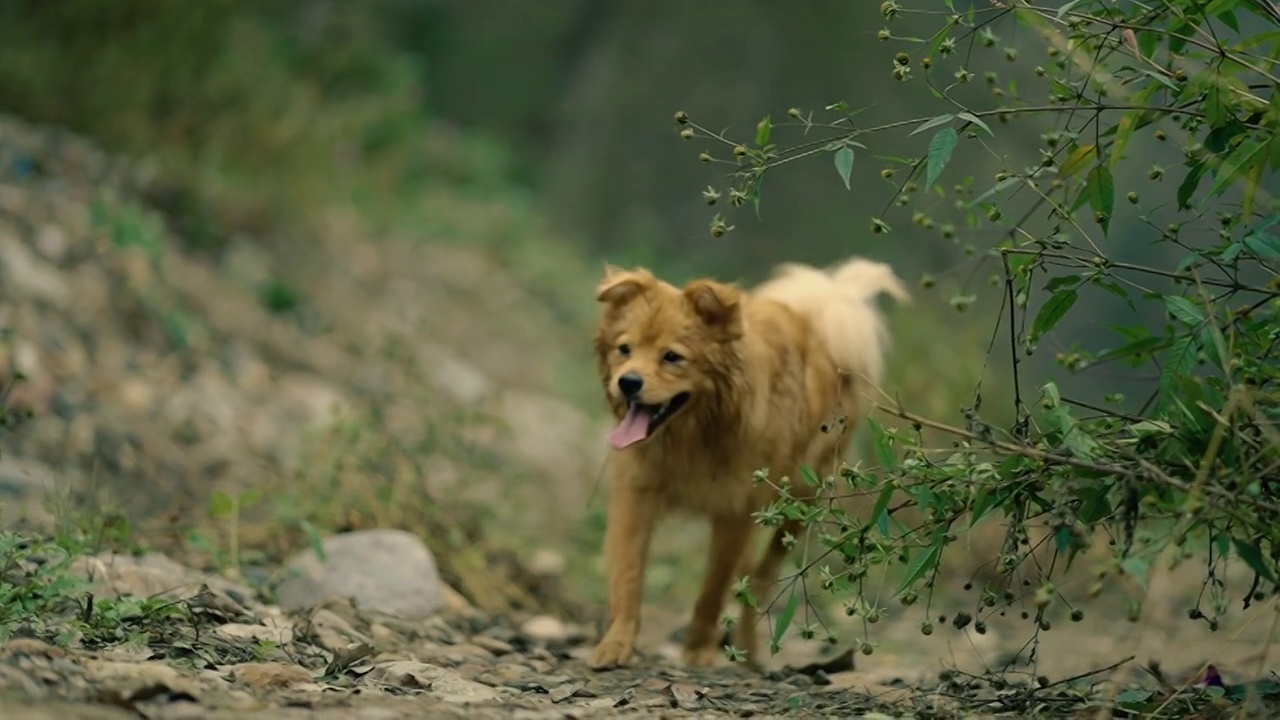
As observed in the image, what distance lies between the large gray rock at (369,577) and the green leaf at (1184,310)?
2.69 meters

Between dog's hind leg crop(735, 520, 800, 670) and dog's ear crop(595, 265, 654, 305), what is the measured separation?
974 millimetres

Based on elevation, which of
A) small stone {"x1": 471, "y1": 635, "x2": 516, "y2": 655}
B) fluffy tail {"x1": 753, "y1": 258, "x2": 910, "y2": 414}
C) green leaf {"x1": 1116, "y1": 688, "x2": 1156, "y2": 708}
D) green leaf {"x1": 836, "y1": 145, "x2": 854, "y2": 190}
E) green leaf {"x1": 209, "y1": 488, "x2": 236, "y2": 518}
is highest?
fluffy tail {"x1": 753, "y1": 258, "x2": 910, "y2": 414}

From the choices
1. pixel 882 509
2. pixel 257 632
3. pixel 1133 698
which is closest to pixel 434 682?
pixel 257 632

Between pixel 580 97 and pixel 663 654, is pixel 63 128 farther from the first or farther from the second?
pixel 580 97

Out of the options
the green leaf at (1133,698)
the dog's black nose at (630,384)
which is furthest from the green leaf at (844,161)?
the dog's black nose at (630,384)

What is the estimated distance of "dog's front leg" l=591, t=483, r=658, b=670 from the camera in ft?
15.7

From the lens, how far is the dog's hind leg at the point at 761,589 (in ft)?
17.4

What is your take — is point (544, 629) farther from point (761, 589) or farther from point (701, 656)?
point (761, 589)

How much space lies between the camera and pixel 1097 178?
11.2ft

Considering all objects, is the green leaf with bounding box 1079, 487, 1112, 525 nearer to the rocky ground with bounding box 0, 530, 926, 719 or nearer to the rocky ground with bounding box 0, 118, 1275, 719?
the rocky ground with bounding box 0, 118, 1275, 719

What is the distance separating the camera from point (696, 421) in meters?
5.04

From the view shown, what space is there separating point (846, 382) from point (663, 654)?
49.1 inches

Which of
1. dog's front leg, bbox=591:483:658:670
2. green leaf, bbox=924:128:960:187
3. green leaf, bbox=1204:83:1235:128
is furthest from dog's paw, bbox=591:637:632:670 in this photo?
green leaf, bbox=1204:83:1235:128

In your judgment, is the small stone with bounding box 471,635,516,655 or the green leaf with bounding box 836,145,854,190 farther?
the small stone with bounding box 471,635,516,655
